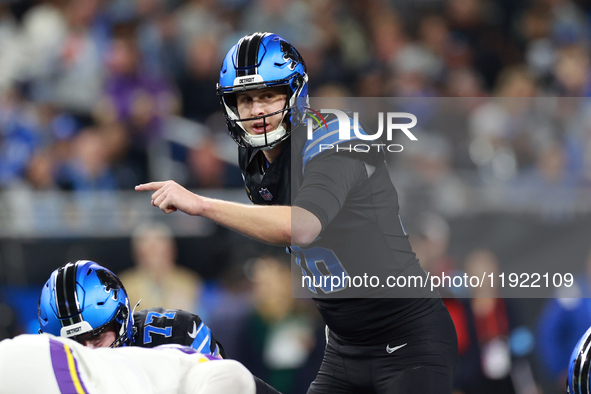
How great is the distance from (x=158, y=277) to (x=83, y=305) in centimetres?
322

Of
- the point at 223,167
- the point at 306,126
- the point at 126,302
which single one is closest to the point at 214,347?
the point at 126,302

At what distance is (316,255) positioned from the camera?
340cm

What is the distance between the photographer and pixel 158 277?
6.64m

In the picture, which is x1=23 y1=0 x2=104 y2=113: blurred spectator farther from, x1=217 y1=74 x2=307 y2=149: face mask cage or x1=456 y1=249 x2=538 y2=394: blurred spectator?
x1=217 y1=74 x2=307 y2=149: face mask cage

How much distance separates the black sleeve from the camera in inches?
114

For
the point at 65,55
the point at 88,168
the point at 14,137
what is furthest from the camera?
the point at 65,55

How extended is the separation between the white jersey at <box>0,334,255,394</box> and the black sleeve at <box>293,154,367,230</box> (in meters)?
0.75

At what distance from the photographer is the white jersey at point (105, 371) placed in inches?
83.4

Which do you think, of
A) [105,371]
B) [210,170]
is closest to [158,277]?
[210,170]

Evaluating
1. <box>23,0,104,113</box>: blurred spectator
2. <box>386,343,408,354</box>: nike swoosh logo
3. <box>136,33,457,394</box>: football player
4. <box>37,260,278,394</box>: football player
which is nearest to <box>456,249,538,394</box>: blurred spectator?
<box>136,33,457,394</box>: football player

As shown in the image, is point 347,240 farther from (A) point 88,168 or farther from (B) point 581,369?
(A) point 88,168

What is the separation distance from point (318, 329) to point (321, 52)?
4080 mm

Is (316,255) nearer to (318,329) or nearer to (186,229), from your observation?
(318,329)

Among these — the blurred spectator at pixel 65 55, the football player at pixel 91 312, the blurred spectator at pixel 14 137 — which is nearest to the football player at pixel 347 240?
the football player at pixel 91 312
